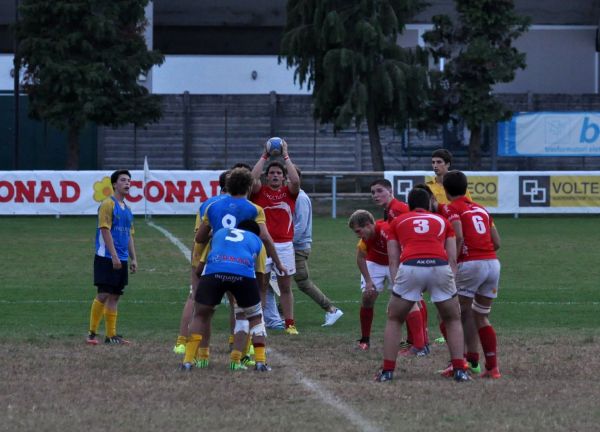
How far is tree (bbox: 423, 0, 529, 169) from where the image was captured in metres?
39.6

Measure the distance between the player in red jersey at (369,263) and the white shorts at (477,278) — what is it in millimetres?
1260

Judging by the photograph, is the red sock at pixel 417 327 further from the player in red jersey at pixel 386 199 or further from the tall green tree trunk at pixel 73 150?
the tall green tree trunk at pixel 73 150

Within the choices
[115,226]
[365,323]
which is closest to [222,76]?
[115,226]

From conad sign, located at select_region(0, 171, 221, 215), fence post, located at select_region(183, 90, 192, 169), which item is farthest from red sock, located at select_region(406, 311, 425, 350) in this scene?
fence post, located at select_region(183, 90, 192, 169)

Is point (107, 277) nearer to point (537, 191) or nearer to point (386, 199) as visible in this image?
point (386, 199)

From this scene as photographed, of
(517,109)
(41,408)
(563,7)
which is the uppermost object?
(563,7)

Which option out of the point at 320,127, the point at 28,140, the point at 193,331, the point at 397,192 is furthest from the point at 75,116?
the point at 193,331

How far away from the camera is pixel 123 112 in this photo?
40.7 m

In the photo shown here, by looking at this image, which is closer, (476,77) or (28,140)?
(476,77)

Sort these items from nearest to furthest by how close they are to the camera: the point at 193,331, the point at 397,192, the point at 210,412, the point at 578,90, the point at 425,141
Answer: the point at 210,412 < the point at 193,331 < the point at 397,192 < the point at 425,141 < the point at 578,90

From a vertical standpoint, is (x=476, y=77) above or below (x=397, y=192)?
above

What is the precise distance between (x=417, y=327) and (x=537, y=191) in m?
23.9

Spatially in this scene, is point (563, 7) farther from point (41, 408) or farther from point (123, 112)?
point (41, 408)

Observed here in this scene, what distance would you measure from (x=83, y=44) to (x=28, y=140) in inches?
243
